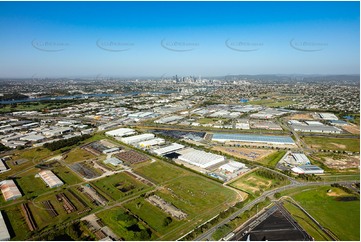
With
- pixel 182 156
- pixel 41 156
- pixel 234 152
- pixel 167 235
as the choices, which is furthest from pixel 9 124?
pixel 167 235

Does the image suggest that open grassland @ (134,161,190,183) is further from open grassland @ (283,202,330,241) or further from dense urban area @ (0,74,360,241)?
open grassland @ (283,202,330,241)

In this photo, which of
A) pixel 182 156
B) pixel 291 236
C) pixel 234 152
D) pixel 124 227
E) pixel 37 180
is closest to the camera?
pixel 291 236

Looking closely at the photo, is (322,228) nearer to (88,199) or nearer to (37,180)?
(88,199)

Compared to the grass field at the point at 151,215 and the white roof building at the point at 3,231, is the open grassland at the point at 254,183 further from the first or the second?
the white roof building at the point at 3,231

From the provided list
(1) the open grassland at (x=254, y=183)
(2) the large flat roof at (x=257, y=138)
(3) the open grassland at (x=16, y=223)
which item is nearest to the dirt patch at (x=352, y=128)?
(2) the large flat roof at (x=257, y=138)

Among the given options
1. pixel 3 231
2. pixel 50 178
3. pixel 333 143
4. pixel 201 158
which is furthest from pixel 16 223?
pixel 333 143

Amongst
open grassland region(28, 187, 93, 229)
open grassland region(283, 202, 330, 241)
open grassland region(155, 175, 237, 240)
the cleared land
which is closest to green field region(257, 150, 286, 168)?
the cleared land
